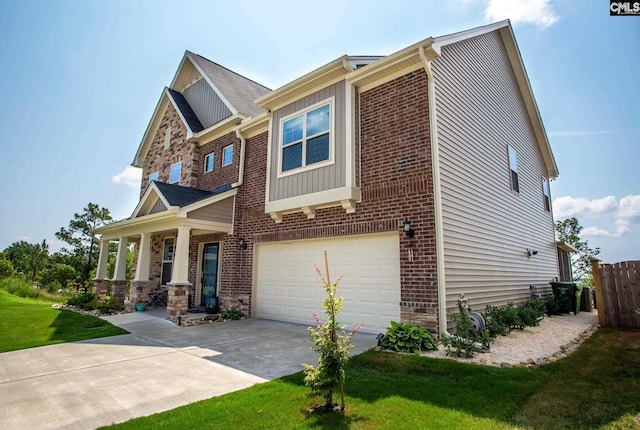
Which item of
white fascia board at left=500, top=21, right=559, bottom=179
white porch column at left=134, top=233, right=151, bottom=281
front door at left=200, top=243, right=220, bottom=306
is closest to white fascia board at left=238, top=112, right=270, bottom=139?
front door at left=200, top=243, right=220, bottom=306

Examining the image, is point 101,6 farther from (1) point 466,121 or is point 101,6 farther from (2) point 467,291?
(2) point 467,291

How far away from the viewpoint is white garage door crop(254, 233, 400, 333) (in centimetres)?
736

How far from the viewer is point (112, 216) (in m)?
28.0

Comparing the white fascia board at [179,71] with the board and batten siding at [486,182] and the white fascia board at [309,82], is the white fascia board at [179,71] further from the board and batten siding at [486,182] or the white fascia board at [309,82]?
the board and batten siding at [486,182]

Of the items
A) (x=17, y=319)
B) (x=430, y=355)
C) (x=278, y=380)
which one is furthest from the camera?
(x=17, y=319)

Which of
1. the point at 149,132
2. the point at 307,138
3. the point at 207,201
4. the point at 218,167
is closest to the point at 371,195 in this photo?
the point at 307,138

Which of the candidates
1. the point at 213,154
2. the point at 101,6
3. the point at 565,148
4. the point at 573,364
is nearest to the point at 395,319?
the point at 573,364

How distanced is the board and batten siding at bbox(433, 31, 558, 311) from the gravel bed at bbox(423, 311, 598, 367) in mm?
1039

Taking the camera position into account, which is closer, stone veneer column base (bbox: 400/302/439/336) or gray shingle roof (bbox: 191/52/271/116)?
stone veneer column base (bbox: 400/302/439/336)

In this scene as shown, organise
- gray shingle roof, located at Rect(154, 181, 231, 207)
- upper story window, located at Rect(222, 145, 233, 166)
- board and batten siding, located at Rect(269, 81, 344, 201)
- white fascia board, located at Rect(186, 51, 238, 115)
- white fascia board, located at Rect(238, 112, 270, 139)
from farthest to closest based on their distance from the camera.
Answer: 1. white fascia board, located at Rect(186, 51, 238, 115)
2. upper story window, located at Rect(222, 145, 233, 166)
3. white fascia board, located at Rect(238, 112, 270, 139)
4. gray shingle roof, located at Rect(154, 181, 231, 207)
5. board and batten siding, located at Rect(269, 81, 344, 201)

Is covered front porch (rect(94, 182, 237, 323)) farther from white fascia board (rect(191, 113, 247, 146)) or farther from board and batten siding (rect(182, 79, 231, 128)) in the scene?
board and batten siding (rect(182, 79, 231, 128))

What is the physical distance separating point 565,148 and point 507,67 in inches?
249

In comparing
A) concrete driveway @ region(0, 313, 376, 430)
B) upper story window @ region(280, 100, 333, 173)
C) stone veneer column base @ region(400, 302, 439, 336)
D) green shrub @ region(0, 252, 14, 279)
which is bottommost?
concrete driveway @ region(0, 313, 376, 430)

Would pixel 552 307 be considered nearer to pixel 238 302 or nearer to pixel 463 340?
pixel 463 340
